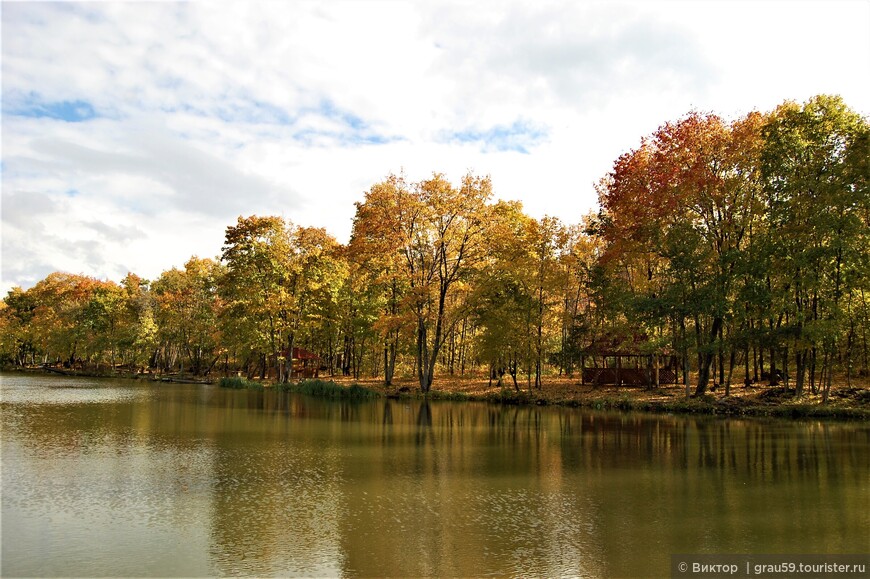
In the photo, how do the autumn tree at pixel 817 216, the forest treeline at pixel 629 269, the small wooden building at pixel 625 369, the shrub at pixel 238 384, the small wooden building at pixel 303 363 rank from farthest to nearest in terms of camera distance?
the small wooden building at pixel 303 363 → the shrub at pixel 238 384 → the small wooden building at pixel 625 369 → the forest treeline at pixel 629 269 → the autumn tree at pixel 817 216

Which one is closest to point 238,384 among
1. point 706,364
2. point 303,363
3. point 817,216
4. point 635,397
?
point 303,363

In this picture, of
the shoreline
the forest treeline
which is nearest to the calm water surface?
the shoreline

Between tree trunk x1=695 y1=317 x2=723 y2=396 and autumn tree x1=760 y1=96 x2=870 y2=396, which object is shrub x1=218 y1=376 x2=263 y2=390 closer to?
tree trunk x1=695 y1=317 x2=723 y2=396

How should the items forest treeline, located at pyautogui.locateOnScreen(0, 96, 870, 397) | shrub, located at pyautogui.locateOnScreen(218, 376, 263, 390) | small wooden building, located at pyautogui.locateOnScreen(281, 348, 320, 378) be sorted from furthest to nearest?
1. small wooden building, located at pyautogui.locateOnScreen(281, 348, 320, 378)
2. shrub, located at pyautogui.locateOnScreen(218, 376, 263, 390)
3. forest treeline, located at pyautogui.locateOnScreen(0, 96, 870, 397)

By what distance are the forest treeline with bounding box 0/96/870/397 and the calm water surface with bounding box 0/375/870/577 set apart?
854 cm

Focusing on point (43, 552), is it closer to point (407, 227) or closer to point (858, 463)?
point (858, 463)

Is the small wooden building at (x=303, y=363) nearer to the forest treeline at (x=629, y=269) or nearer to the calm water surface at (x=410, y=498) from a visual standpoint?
the forest treeline at (x=629, y=269)

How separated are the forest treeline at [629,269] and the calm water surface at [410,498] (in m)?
8.54

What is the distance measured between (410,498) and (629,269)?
110ft

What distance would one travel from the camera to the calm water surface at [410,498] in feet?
30.1

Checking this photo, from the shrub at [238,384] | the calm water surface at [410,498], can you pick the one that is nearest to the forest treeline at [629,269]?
the shrub at [238,384]

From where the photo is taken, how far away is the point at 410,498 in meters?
12.8

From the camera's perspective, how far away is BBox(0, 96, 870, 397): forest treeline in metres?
29.2

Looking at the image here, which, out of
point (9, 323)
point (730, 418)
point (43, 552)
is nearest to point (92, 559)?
point (43, 552)
